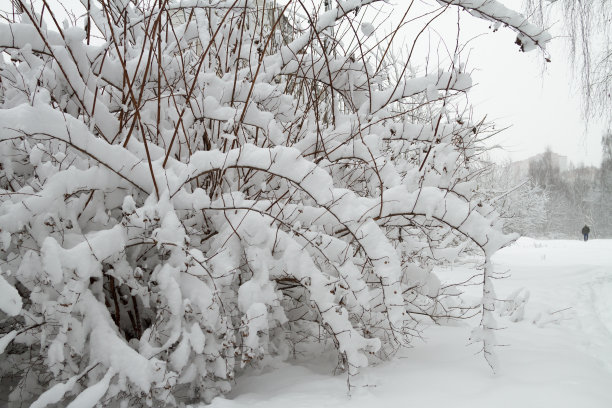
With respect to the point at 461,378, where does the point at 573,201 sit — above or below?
above

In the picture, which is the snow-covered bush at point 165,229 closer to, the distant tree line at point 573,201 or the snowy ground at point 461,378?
the snowy ground at point 461,378

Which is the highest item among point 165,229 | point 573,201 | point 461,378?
point 573,201

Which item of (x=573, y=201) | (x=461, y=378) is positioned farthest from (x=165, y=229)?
(x=573, y=201)

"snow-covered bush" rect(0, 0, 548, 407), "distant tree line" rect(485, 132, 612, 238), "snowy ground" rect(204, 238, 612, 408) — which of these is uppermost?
"distant tree line" rect(485, 132, 612, 238)

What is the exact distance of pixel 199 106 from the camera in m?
1.84

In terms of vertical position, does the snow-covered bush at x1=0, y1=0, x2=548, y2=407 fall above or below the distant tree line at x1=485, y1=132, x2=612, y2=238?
below

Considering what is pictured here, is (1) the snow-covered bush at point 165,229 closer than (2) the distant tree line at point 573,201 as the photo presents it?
Yes

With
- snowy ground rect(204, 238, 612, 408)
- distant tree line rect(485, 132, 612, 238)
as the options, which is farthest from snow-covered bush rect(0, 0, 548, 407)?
distant tree line rect(485, 132, 612, 238)

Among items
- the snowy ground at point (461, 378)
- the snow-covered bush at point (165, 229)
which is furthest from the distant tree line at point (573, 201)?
the snow-covered bush at point (165, 229)

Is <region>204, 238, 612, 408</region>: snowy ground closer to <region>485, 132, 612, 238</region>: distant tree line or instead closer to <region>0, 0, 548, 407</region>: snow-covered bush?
<region>0, 0, 548, 407</region>: snow-covered bush

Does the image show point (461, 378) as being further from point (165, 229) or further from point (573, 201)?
point (573, 201)

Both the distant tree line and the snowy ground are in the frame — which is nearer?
the snowy ground

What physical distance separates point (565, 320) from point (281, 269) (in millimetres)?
2720

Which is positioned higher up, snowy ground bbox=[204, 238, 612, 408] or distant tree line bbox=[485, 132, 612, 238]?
distant tree line bbox=[485, 132, 612, 238]
